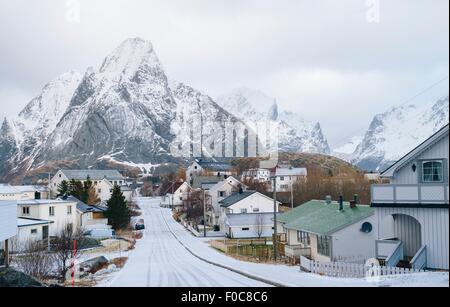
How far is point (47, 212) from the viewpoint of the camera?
101 ft

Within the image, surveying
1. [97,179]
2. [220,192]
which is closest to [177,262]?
[220,192]

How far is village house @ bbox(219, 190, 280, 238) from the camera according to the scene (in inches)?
1409

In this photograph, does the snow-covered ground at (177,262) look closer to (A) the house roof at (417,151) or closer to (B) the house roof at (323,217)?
(B) the house roof at (323,217)

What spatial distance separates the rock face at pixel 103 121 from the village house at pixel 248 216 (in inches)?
360

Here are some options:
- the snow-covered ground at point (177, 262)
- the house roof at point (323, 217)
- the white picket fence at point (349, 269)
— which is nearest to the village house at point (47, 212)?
the snow-covered ground at point (177, 262)

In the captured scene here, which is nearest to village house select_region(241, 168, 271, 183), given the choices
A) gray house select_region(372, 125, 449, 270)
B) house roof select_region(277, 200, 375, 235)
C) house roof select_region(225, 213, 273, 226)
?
house roof select_region(225, 213, 273, 226)

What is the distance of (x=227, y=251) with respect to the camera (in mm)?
26469

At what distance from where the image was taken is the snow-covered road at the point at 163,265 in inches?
473

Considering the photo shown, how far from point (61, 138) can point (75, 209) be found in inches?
417

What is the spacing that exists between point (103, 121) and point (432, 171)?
140ft
